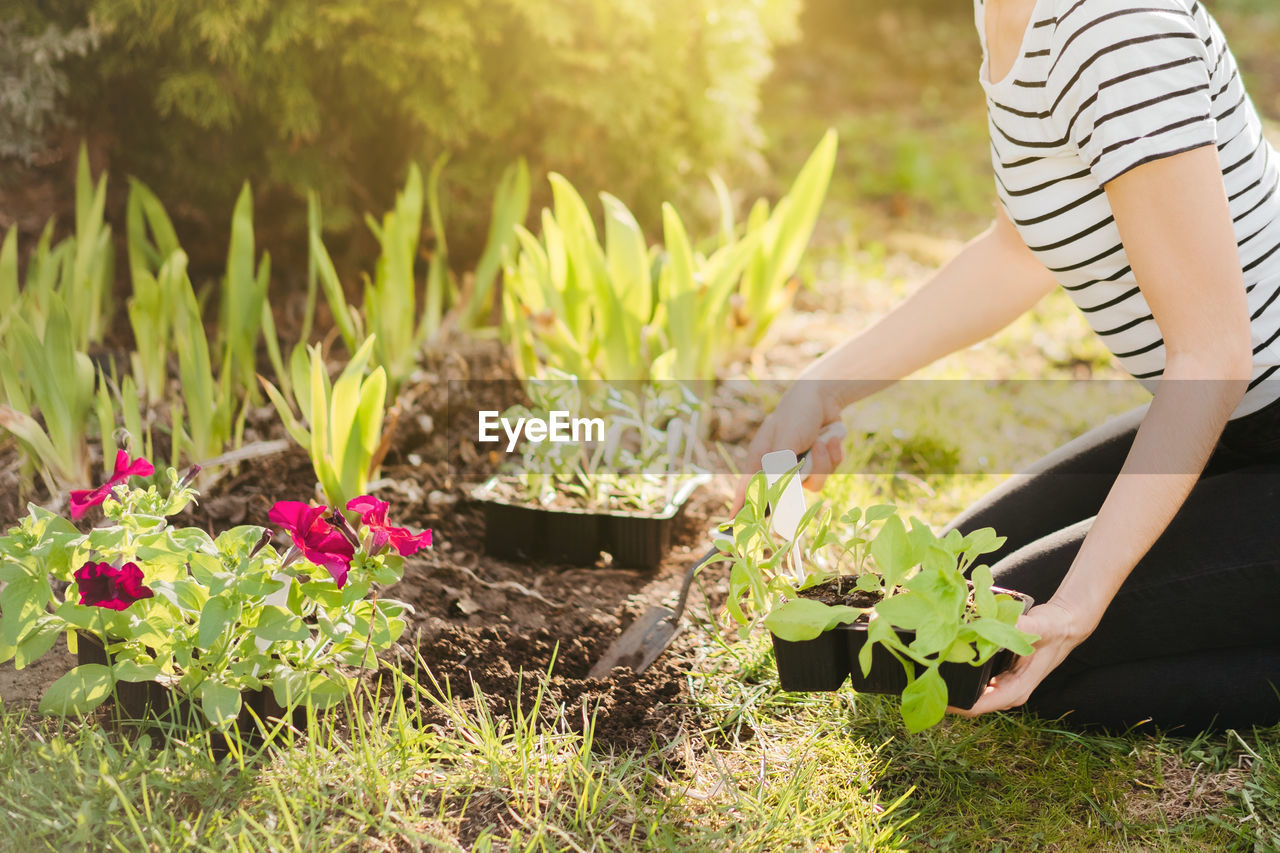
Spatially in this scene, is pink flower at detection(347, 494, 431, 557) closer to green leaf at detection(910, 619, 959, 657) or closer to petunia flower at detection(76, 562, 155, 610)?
petunia flower at detection(76, 562, 155, 610)

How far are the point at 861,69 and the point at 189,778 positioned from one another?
643 centimetres

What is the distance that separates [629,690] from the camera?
159cm

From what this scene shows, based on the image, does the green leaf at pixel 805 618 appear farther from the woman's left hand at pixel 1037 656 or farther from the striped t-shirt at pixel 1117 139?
the striped t-shirt at pixel 1117 139

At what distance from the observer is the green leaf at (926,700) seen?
3.80 ft

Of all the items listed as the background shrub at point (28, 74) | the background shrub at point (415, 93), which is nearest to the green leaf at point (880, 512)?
the background shrub at point (415, 93)

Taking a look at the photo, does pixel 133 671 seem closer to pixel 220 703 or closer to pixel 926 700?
pixel 220 703

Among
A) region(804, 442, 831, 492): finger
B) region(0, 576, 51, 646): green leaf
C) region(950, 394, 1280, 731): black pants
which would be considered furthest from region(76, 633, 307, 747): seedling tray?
region(950, 394, 1280, 731): black pants

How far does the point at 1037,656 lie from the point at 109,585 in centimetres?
113

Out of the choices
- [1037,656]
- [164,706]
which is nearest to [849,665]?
[1037,656]

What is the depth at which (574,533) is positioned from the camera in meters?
2.03

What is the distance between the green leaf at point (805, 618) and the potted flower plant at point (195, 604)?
0.46 metres

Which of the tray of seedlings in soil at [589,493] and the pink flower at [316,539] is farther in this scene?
the tray of seedlings in soil at [589,493]

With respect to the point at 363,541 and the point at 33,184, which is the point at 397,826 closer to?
the point at 363,541

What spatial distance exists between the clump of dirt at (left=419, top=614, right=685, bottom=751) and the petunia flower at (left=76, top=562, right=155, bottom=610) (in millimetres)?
405
